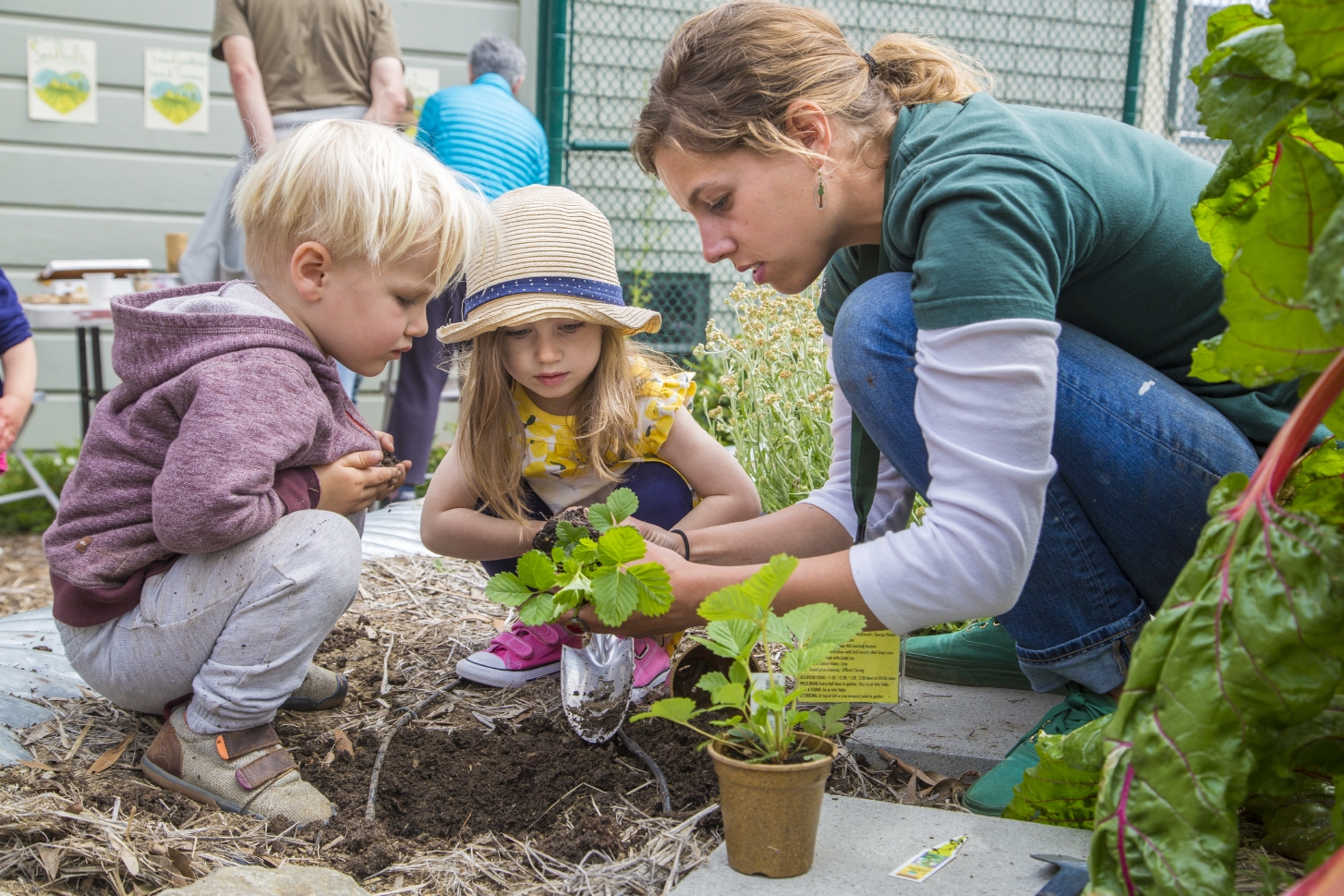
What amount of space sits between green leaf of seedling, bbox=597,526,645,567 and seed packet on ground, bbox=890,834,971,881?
0.49 metres

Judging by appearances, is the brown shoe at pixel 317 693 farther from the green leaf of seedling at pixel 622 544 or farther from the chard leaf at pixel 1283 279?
the chard leaf at pixel 1283 279

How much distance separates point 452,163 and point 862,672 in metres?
3.27

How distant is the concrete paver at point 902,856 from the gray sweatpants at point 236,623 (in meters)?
0.81

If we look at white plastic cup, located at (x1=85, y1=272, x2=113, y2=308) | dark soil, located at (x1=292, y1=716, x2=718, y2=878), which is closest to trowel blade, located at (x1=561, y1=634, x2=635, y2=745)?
dark soil, located at (x1=292, y1=716, x2=718, y2=878)

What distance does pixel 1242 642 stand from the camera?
783mm

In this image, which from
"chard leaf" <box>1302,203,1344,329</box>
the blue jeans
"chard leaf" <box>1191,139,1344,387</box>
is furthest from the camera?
the blue jeans

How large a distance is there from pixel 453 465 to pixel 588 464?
30 cm

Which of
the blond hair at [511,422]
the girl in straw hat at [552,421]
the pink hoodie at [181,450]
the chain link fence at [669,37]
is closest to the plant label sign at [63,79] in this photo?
the chain link fence at [669,37]

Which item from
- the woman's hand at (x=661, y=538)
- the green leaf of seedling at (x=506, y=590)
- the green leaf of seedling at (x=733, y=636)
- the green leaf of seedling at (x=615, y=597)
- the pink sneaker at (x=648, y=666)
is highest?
the green leaf of seedling at (x=733, y=636)

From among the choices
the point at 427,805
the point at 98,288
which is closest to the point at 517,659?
the point at 427,805

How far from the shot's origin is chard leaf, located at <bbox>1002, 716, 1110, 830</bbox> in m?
1.25

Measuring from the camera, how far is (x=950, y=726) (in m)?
1.88

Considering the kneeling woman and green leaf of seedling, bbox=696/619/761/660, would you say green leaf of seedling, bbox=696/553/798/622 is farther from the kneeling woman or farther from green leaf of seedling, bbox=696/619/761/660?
the kneeling woman

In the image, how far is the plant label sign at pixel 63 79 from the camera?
5430mm
